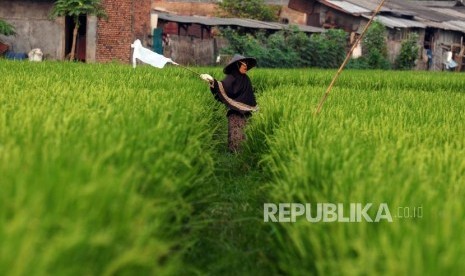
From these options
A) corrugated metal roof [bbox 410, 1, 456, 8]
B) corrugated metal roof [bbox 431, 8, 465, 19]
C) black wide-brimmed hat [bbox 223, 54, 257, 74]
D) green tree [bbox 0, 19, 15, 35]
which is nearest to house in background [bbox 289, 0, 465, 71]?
corrugated metal roof [bbox 431, 8, 465, 19]

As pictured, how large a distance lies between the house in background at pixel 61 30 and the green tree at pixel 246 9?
10031 mm

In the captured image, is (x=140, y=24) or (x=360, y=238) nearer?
(x=360, y=238)

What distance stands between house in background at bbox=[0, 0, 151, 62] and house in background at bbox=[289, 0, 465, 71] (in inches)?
423

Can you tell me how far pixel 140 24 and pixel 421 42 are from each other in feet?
50.7

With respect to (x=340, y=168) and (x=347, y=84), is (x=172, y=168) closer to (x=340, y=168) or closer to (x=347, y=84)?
(x=340, y=168)

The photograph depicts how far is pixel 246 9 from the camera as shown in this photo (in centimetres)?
3203

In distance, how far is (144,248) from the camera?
2.20 metres

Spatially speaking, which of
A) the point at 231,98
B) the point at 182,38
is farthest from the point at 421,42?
the point at 231,98

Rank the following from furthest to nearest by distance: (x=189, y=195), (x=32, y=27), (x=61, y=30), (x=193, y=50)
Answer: (x=193, y=50) → (x=61, y=30) → (x=32, y=27) → (x=189, y=195)

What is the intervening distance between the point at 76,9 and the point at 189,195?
1779 centimetres

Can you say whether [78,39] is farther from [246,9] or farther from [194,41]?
[246,9]

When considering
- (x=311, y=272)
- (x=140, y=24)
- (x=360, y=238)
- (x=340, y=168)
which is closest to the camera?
(x=360, y=238)

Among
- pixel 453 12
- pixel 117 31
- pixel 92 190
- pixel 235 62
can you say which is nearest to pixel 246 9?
pixel 117 31
